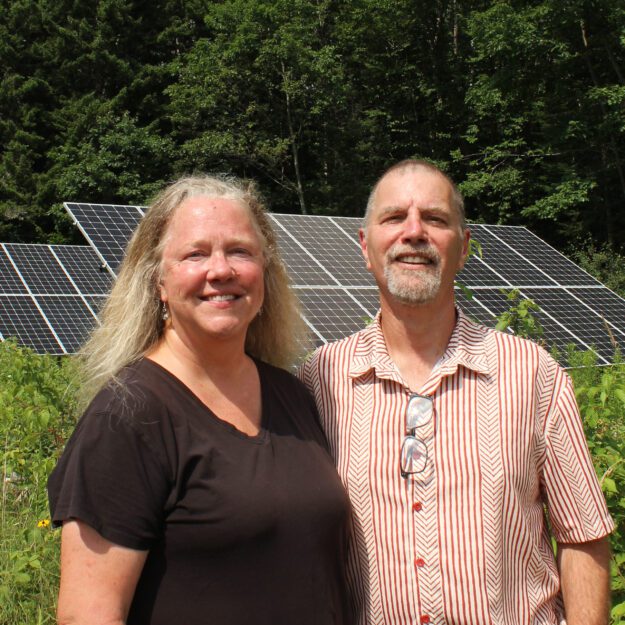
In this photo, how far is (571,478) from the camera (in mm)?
2523

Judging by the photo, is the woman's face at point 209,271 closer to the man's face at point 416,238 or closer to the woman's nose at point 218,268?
the woman's nose at point 218,268

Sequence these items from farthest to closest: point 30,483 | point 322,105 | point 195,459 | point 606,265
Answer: point 322,105, point 606,265, point 30,483, point 195,459

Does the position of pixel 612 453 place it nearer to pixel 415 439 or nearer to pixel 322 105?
pixel 415 439

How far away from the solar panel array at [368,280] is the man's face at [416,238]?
6812 millimetres

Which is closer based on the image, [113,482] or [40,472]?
[113,482]

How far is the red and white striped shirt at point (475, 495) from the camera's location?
2469mm

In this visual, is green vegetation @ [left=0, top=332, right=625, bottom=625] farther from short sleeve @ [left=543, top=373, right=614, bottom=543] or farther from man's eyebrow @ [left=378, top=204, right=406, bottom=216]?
man's eyebrow @ [left=378, top=204, right=406, bottom=216]

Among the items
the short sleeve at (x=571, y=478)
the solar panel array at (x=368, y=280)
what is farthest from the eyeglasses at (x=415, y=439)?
the solar panel array at (x=368, y=280)

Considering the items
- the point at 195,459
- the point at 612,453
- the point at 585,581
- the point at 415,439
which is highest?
the point at 195,459

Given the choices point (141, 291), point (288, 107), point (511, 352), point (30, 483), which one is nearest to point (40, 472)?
point (30, 483)

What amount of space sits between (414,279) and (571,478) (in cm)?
71

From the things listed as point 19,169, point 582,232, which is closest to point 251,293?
point 582,232

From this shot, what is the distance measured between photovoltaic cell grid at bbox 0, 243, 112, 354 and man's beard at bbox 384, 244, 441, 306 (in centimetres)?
1142

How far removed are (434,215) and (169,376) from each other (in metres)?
0.93
